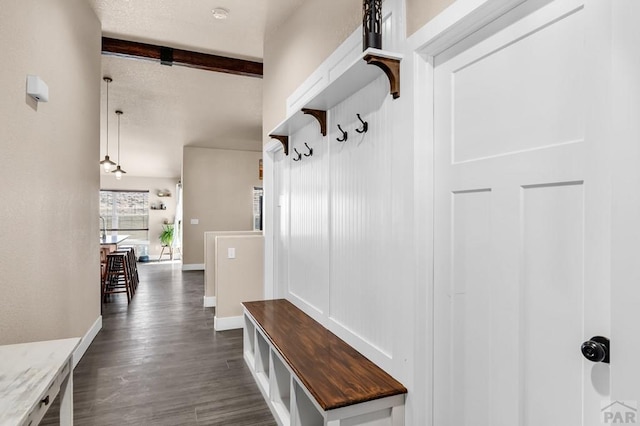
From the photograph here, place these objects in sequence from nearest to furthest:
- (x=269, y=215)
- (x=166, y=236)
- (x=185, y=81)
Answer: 1. (x=269, y=215)
2. (x=185, y=81)
3. (x=166, y=236)

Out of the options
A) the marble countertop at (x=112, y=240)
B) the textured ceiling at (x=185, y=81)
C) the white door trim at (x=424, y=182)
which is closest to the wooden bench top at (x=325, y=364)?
the white door trim at (x=424, y=182)

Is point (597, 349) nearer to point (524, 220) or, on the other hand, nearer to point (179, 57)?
point (524, 220)

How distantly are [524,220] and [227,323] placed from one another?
3.74m

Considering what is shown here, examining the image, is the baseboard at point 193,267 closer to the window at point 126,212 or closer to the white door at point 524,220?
the window at point 126,212

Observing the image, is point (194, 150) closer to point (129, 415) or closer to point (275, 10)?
point (275, 10)

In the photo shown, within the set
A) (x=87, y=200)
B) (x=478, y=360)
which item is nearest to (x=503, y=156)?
(x=478, y=360)

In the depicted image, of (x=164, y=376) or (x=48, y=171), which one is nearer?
(x=48, y=171)

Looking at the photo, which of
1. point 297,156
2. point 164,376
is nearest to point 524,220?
point 297,156

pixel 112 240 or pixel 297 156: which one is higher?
pixel 297 156

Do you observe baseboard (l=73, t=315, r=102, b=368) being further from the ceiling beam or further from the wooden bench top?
the ceiling beam

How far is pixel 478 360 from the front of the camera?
1280mm

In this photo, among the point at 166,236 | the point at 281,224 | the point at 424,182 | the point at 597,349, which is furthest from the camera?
the point at 166,236

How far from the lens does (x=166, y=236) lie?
11867 millimetres

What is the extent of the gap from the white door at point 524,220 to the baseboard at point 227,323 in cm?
318
